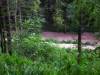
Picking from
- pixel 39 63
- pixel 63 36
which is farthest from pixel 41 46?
pixel 63 36

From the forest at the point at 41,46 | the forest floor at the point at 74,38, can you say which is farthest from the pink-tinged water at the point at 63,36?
the forest at the point at 41,46

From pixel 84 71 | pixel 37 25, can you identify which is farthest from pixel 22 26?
pixel 84 71

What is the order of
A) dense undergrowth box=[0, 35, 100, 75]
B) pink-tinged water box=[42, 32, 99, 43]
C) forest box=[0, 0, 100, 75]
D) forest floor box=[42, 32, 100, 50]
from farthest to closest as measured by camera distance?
pink-tinged water box=[42, 32, 99, 43]
forest floor box=[42, 32, 100, 50]
forest box=[0, 0, 100, 75]
dense undergrowth box=[0, 35, 100, 75]

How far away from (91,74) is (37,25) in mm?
8101

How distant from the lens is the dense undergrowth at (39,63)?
5014 mm

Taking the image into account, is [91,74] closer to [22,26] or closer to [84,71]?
[84,71]

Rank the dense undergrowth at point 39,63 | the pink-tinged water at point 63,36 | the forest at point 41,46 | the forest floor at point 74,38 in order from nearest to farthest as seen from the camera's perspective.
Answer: the dense undergrowth at point 39,63
the forest at point 41,46
the forest floor at point 74,38
the pink-tinged water at point 63,36

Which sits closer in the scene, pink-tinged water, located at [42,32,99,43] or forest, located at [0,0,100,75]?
forest, located at [0,0,100,75]

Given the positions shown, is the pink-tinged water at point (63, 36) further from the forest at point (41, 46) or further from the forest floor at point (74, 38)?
the forest at point (41, 46)

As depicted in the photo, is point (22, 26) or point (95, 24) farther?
point (22, 26)

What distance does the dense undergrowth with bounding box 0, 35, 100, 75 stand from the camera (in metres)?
5.01

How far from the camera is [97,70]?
4715 millimetres

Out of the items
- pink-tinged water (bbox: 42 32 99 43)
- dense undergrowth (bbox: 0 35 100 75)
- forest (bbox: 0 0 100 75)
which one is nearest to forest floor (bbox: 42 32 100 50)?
pink-tinged water (bbox: 42 32 99 43)

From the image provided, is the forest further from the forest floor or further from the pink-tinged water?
the forest floor
